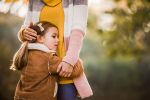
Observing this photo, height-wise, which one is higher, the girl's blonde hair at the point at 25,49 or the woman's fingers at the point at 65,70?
the girl's blonde hair at the point at 25,49

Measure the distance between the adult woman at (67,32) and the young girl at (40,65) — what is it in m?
0.03

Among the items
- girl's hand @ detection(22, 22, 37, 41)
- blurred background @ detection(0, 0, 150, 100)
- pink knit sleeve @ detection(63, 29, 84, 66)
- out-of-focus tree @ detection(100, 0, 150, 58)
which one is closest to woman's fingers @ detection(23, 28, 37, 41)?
girl's hand @ detection(22, 22, 37, 41)

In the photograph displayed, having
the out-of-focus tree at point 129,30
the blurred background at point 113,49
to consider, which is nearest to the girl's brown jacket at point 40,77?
the blurred background at point 113,49

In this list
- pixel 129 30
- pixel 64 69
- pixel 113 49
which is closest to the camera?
pixel 64 69

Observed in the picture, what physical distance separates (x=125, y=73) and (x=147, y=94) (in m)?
0.41

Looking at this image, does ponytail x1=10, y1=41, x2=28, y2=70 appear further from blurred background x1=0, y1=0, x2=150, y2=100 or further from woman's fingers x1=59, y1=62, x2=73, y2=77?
blurred background x1=0, y1=0, x2=150, y2=100

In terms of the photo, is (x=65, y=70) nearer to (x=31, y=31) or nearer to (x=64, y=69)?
(x=64, y=69)

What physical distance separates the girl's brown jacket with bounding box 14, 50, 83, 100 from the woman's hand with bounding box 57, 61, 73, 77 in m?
0.02

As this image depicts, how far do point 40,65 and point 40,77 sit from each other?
0.05m

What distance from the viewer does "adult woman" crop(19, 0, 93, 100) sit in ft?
6.83

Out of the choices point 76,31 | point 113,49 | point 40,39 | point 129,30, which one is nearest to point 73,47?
point 76,31

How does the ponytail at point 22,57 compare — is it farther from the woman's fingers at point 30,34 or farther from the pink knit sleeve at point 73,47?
the pink knit sleeve at point 73,47

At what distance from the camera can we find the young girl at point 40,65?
210cm

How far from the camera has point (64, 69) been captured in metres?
2.07
